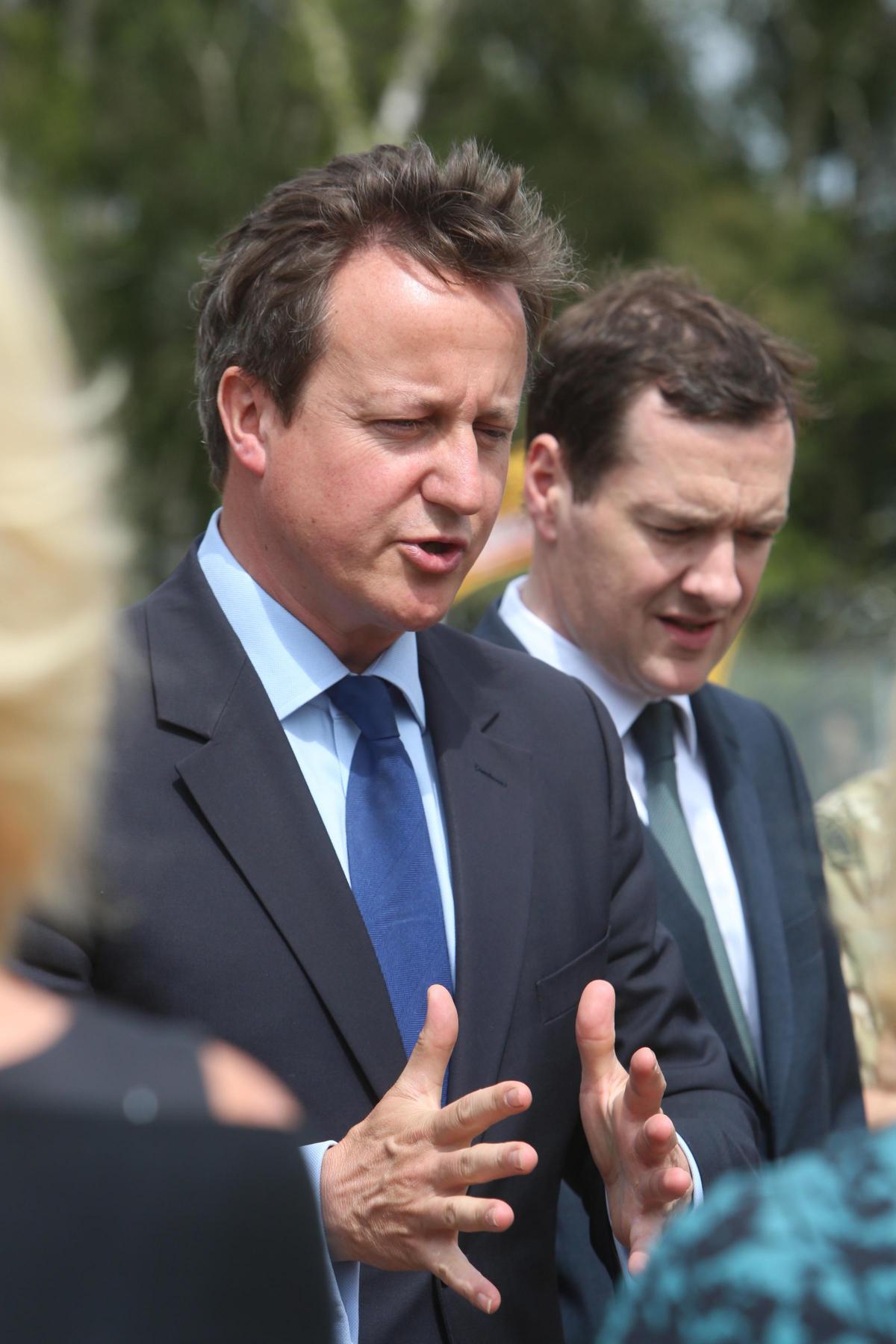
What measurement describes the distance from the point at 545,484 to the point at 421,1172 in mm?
1876

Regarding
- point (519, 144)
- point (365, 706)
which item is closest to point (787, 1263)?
point (365, 706)

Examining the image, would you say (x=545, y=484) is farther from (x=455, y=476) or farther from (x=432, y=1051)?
(x=432, y=1051)

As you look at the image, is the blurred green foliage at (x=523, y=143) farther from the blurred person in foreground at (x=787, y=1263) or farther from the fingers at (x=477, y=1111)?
the blurred person in foreground at (x=787, y=1263)

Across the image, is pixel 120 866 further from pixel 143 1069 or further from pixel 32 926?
pixel 143 1069

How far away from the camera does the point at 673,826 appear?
3.08 metres

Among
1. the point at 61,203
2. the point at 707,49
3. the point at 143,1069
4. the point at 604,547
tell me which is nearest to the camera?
the point at 143,1069

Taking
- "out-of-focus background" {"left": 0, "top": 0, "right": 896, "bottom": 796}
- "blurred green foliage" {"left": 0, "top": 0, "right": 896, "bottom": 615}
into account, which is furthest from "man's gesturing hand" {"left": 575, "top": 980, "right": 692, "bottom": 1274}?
"blurred green foliage" {"left": 0, "top": 0, "right": 896, "bottom": 615}

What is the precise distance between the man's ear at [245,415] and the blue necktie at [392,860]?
15.3 inches

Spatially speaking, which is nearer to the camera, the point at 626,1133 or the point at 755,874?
the point at 626,1133

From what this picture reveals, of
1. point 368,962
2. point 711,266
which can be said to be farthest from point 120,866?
point 711,266

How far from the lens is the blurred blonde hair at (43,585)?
1.04 meters

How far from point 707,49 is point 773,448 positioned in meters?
24.2

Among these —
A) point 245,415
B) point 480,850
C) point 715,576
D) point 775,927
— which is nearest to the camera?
point 480,850

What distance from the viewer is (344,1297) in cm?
201
